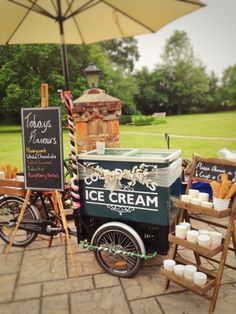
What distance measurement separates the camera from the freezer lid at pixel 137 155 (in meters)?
3.16

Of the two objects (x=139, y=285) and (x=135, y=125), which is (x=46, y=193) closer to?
(x=139, y=285)

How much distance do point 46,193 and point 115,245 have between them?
49.4 inches

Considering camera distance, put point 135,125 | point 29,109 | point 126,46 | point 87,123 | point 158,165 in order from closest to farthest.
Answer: point 158,165, point 29,109, point 87,123, point 135,125, point 126,46

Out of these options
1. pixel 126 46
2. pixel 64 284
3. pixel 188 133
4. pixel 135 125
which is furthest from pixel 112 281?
pixel 126 46

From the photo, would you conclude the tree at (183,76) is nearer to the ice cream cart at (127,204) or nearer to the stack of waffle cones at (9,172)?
the stack of waffle cones at (9,172)

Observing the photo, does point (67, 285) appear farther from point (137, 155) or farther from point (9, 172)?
point (9, 172)

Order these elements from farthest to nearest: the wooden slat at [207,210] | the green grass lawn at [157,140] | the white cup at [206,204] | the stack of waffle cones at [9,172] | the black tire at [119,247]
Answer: the green grass lawn at [157,140]
the stack of waffle cones at [9,172]
the black tire at [119,247]
the white cup at [206,204]
the wooden slat at [207,210]

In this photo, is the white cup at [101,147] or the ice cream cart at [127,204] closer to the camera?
the ice cream cart at [127,204]

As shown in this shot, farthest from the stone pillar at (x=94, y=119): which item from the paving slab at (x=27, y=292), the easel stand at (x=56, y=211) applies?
the paving slab at (x=27, y=292)

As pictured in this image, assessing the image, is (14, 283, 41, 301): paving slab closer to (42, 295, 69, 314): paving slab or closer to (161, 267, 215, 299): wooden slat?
(42, 295, 69, 314): paving slab

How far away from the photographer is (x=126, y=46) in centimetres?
3503

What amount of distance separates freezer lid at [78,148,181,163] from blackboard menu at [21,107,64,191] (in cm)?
40

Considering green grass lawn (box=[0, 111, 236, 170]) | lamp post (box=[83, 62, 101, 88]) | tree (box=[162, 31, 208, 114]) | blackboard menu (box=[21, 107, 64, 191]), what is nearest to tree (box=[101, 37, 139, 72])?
tree (box=[162, 31, 208, 114])

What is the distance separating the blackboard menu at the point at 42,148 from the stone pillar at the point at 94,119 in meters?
1.08
